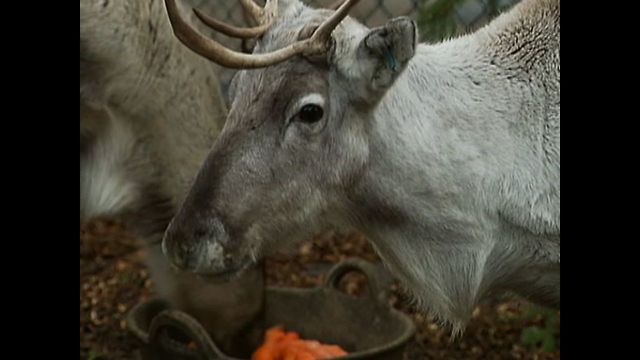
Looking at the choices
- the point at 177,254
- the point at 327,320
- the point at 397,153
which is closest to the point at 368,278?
the point at 327,320

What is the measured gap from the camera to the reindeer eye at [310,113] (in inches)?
90.9

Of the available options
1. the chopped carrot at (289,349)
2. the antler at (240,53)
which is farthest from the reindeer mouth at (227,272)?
the chopped carrot at (289,349)

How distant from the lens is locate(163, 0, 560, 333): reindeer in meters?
2.30

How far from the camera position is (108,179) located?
2.99 m

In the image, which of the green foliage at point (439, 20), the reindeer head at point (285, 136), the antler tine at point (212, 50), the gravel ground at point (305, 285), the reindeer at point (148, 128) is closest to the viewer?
the antler tine at point (212, 50)

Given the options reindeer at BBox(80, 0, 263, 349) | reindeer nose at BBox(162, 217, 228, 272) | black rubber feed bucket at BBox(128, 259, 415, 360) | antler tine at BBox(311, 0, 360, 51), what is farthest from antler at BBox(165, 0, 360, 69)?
black rubber feed bucket at BBox(128, 259, 415, 360)

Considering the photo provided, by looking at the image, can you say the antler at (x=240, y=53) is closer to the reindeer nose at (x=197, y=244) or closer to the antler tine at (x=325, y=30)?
the antler tine at (x=325, y=30)

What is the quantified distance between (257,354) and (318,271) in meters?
1.48

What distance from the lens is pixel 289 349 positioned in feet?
10.6

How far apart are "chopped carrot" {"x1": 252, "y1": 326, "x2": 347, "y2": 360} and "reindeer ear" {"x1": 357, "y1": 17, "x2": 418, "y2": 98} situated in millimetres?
1077

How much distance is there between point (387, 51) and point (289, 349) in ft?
4.05

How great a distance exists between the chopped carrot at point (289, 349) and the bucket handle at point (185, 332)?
196 mm
